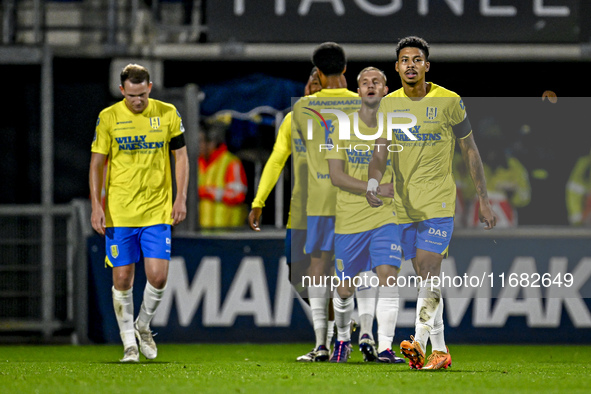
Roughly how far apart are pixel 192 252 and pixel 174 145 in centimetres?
279

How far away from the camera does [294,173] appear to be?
8.30m

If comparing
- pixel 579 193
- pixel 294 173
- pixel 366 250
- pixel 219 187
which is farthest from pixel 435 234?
pixel 579 193

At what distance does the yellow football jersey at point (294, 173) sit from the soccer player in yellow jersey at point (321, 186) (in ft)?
0.34

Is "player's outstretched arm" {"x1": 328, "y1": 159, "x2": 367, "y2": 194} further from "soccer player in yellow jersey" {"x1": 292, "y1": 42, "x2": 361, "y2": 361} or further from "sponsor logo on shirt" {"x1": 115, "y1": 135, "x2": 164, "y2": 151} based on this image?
"sponsor logo on shirt" {"x1": 115, "y1": 135, "x2": 164, "y2": 151}

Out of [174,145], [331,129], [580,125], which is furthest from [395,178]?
[580,125]

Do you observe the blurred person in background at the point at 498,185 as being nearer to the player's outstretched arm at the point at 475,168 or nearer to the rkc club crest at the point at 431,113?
the player's outstretched arm at the point at 475,168

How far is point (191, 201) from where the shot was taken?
11.1 meters

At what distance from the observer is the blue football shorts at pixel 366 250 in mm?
7418

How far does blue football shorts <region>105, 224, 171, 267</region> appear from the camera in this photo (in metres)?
7.89

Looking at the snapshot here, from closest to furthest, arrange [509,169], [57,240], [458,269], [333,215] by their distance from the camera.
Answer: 1. [333,215]
2. [458,269]
3. [57,240]
4. [509,169]

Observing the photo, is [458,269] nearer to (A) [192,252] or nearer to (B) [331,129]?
A: (A) [192,252]

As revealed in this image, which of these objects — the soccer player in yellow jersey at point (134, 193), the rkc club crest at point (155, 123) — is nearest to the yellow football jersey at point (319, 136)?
the soccer player in yellow jersey at point (134, 193)

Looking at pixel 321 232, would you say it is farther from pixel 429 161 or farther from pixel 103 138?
Answer: pixel 103 138

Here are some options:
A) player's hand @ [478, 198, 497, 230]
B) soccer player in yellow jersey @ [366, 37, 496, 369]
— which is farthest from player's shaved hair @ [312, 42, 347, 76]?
player's hand @ [478, 198, 497, 230]
